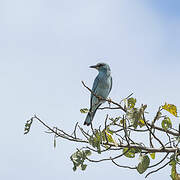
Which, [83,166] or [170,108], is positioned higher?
[170,108]

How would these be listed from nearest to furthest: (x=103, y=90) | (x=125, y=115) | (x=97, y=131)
Answer: 1. (x=125, y=115)
2. (x=97, y=131)
3. (x=103, y=90)

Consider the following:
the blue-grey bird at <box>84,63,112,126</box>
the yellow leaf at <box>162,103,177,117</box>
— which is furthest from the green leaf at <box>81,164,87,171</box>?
the blue-grey bird at <box>84,63,112,126</box>

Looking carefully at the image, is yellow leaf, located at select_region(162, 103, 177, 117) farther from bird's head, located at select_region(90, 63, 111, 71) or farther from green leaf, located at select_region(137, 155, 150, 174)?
bird's head, located at select_region(90, 63, 111, 71)

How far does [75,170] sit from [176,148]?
986mm

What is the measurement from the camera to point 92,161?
367cm

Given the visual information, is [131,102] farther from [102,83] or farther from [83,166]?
[102,83]

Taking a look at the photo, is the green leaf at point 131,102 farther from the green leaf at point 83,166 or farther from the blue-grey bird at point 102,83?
the blue-grey bird at point 102,83

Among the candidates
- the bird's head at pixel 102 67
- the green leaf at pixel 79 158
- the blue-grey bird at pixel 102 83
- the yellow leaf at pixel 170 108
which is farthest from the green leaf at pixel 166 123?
the bird's head at pixel 102 67

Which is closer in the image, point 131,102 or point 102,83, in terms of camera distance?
point 131,102

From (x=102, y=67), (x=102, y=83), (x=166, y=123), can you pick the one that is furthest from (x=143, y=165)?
(x=102, y=67)

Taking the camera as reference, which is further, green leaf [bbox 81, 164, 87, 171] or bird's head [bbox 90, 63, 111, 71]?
bird's head [bbox 90, 63, 111, 71]

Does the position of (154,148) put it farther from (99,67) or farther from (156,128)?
(99,67)

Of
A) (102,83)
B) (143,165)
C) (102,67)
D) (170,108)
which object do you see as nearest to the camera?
(143,165)

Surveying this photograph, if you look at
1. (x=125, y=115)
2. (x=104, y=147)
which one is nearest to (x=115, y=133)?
(x=104, y=147)
